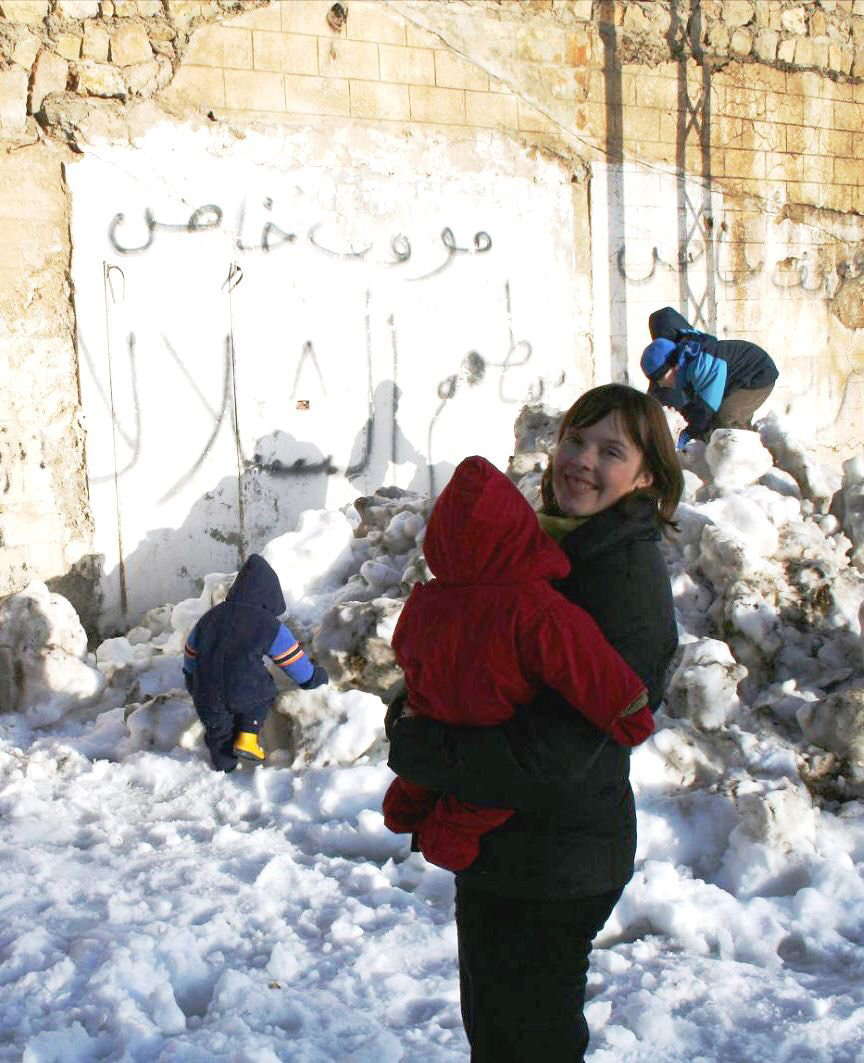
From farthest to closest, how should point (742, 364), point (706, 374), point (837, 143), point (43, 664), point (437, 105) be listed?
point (837, 143) → point (437, 105) → point (742, 364) → point (706, 374) → point (43, 664)

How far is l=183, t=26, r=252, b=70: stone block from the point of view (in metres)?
6.35

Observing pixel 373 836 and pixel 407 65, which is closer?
pixel 373 836

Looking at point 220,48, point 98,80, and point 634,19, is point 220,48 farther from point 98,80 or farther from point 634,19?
point 634,19

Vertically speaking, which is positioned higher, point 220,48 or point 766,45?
point 766,45

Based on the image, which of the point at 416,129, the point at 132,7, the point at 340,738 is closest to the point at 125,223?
the point at 132,7

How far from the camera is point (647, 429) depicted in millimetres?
1885

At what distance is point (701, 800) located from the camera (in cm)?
359

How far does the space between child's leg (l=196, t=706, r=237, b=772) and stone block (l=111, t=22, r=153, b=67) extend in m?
4.09

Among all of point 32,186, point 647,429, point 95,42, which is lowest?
point 647,429

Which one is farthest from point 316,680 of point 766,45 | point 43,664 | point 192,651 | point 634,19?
point 766,45

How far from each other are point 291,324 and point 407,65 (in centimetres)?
186

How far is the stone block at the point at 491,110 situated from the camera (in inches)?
281

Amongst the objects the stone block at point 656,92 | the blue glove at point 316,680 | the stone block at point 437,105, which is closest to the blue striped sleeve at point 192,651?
the blue glove at point 316,680

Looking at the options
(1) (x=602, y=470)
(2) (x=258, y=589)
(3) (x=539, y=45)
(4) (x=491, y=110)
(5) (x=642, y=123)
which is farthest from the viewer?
(5) (x=642, y=123)
